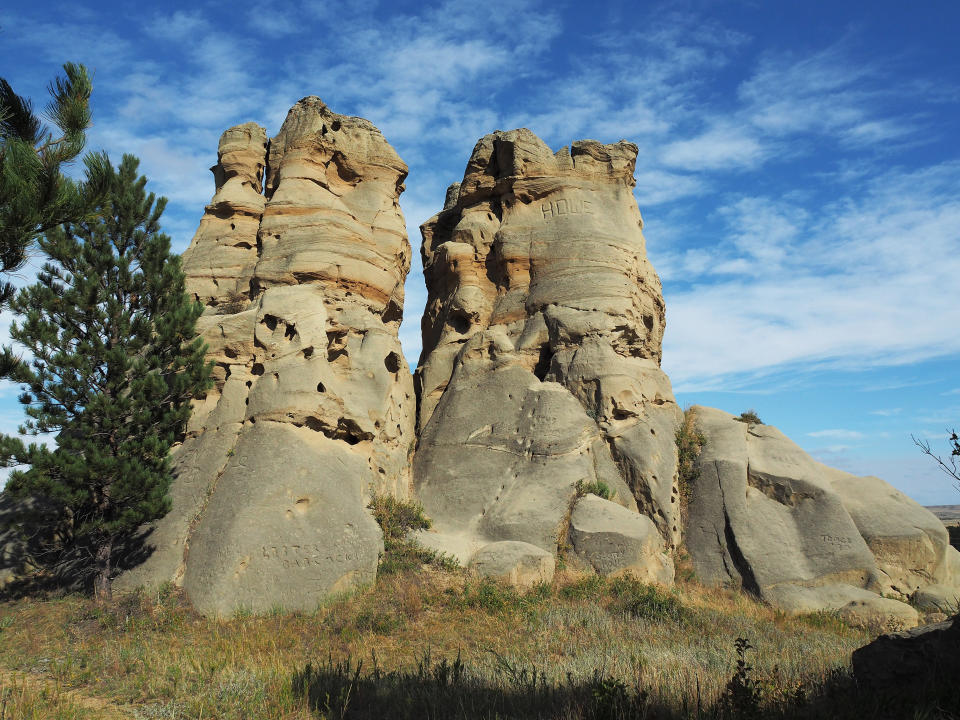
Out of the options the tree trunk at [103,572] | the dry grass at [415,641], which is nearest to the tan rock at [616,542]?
the dry grass at [415,641]

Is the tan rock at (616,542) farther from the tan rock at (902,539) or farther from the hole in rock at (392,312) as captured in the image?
the hole in rock at (392,312)

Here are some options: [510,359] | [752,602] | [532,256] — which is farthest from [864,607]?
[532,256]

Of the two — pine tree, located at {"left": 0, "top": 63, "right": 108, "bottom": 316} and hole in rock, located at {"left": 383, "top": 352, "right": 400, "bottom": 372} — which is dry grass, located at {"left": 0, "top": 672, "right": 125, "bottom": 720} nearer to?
pine tree, located at {"left": 0, "top": 63, "right": 108, "bottom": 316}

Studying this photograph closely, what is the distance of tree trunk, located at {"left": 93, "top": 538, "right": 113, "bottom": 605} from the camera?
1297 cm

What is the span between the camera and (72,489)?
12.7 m

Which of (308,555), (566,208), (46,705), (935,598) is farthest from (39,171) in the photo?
(935,598)

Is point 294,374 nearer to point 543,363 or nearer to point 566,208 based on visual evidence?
point 543,363

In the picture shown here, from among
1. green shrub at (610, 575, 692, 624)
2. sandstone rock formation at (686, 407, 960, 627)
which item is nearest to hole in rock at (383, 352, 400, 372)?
green shrub at (610, 575, 692, 624)

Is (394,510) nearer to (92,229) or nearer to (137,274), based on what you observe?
(137,274)

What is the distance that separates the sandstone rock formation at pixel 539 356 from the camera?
17.5 metres

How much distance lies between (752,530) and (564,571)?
5726mm

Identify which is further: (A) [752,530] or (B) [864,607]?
(A) [752,530]

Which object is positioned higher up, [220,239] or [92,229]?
[220,239]

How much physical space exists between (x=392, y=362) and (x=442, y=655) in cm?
1094
